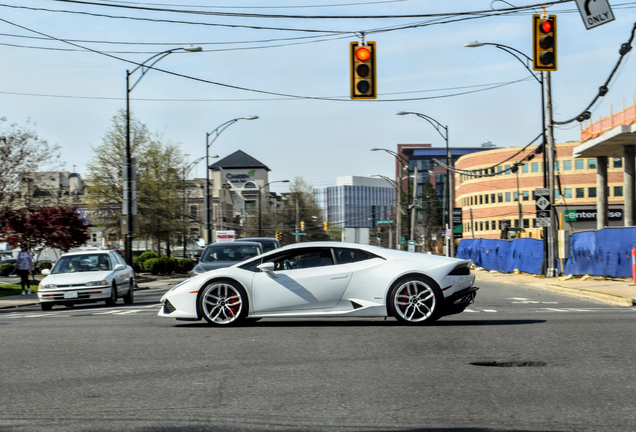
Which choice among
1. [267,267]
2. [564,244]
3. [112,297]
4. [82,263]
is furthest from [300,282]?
[564,244]

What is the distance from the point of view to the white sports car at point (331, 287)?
11.8m

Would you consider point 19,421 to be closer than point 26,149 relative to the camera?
Yes

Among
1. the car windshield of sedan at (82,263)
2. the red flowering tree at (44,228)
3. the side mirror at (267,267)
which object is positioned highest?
the red flowering tree at (44,228)

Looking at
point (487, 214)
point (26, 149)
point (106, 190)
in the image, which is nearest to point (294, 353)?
point (26, 149)

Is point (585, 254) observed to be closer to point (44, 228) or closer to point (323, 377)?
point (44, 228)

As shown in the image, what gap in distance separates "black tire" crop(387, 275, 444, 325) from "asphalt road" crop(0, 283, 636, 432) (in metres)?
0.23

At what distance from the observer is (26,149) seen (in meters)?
33.8

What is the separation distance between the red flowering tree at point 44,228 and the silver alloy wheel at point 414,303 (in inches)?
1063

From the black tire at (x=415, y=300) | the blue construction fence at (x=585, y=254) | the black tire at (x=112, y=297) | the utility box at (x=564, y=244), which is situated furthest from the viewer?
the utility box at (x=564, y=244)

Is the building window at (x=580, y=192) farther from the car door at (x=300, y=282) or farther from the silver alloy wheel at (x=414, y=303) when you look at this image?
the car door at (x=300, y=282)

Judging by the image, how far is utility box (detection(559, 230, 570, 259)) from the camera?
30269 millimetres

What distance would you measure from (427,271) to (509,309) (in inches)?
202

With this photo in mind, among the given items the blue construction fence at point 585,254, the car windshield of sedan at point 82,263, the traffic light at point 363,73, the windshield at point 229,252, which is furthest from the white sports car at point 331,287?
the blue construction fence at point 585,254

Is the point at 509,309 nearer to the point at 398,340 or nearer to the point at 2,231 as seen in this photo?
the point at 398,340
